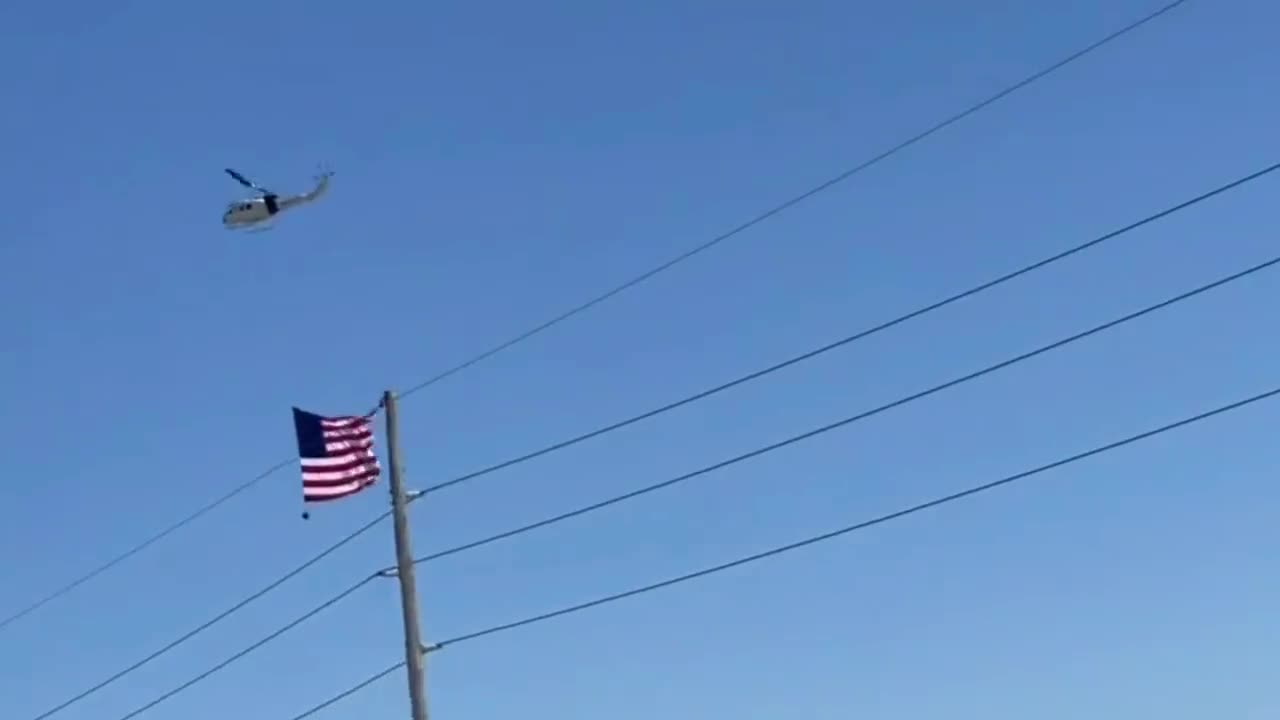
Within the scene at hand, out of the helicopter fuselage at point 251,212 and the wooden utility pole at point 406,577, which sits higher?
the helicopter fuselage at point 251,212

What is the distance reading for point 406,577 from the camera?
4178 centimetres

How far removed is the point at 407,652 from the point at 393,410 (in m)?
4.50

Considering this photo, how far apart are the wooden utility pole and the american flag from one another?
437 millimetres

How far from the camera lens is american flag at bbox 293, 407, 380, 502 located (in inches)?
1668

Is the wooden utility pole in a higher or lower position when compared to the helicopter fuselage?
lower

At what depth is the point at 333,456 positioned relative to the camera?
42.7 meters

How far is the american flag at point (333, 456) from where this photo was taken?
42375 millimetres

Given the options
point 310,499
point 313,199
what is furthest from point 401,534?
point 313,199

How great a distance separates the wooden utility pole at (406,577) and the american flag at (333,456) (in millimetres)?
437

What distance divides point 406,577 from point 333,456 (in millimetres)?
2591

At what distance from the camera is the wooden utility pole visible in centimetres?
4112

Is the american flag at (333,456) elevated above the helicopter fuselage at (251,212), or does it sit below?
below

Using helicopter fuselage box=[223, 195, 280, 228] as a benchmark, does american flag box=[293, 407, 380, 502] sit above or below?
below

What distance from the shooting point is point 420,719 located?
4072 centimetres
